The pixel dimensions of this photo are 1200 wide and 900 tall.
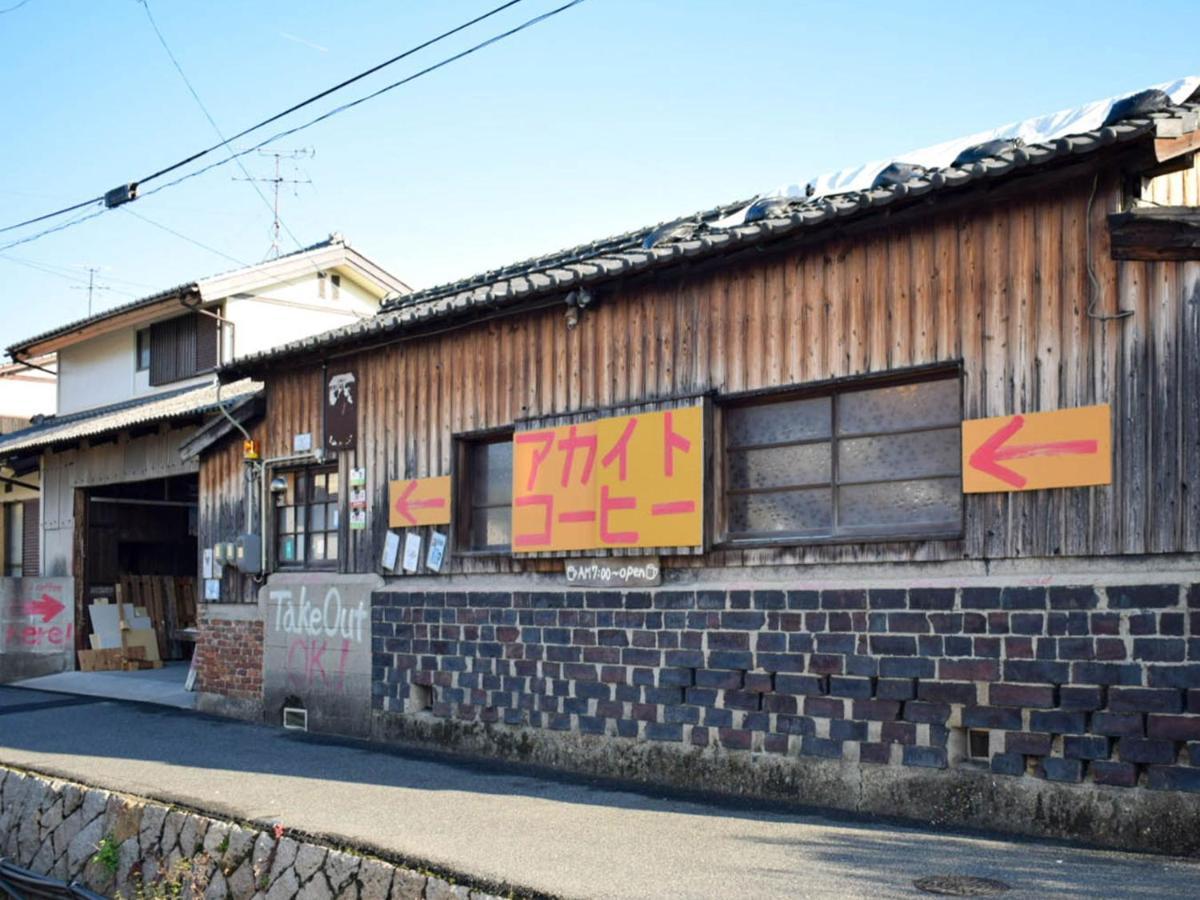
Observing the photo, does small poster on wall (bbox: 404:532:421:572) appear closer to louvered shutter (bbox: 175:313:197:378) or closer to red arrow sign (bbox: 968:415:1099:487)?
red arrow sign (bbox: 968:415:1099:487)

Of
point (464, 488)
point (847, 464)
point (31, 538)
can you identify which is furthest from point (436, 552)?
point (31, 538)

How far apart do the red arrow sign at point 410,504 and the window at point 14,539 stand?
1356 cm

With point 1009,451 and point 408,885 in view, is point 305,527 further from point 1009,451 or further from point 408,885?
point 1009,451

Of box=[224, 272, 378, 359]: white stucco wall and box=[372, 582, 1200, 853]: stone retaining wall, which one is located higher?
box=[224, 272, 378, 359]: white stucco wall

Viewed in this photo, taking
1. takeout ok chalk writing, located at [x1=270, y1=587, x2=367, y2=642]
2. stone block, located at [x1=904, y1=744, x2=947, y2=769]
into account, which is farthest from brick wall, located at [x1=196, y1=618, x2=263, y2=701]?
stone block, located at [x1=904, y1=744, x2=947, y2=769]

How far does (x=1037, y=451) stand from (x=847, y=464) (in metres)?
1.68

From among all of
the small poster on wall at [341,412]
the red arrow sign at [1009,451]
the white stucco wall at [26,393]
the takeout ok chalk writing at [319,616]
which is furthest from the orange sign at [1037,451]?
the white stucco wall at [26,393]

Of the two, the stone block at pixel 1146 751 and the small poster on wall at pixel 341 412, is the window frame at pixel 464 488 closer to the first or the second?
the small poster on wall at pixel 341 412

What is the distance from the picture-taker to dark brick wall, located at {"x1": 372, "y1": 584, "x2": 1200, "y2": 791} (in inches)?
313

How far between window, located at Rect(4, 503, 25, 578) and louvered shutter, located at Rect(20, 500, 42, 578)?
0.23 ft

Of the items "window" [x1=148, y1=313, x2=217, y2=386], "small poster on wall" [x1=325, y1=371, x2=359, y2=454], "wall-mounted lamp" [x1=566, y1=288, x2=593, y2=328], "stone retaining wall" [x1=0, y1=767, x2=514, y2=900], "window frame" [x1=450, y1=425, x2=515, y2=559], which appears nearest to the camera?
"stone retaining wall" [x1=0, y1=767, x2=514, y2=900]

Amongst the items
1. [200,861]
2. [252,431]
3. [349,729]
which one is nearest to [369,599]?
[349,729]

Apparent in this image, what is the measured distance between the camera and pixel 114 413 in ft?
74.6

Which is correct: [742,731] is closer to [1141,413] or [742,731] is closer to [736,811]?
[736,811]
